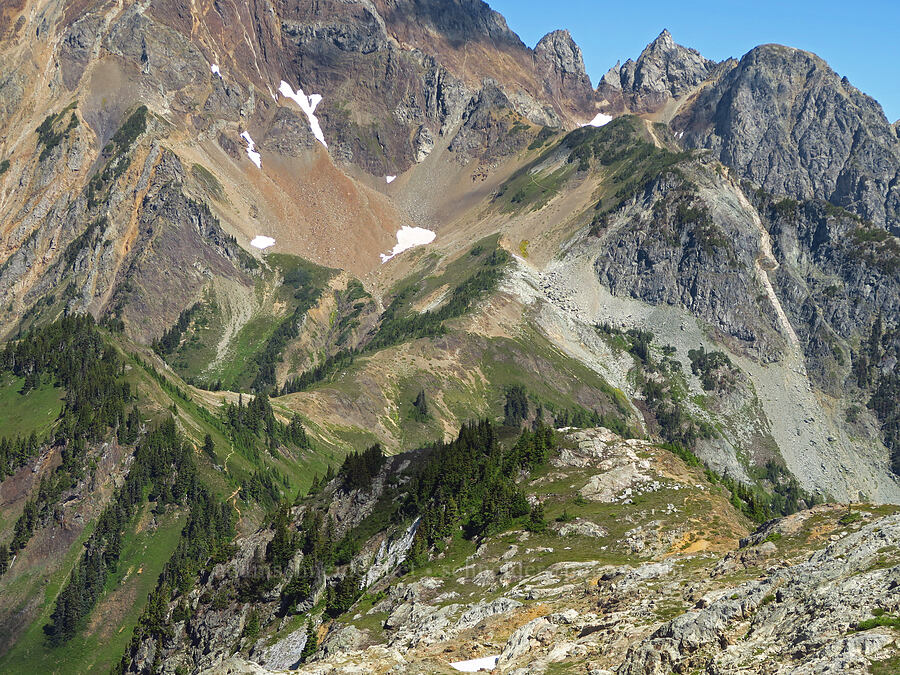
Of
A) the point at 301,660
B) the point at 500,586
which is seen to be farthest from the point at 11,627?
the point at 500,586

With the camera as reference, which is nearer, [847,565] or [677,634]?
[677,634]

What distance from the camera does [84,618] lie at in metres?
155

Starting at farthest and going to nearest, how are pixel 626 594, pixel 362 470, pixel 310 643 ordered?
1. pixel 362 470
2. pixel 310 643
3. pixel 626 594

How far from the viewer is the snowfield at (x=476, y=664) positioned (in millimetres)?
43375

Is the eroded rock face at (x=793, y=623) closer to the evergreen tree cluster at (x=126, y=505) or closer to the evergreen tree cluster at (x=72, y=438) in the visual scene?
the evergreen tree cluster at (x=126, y=505)

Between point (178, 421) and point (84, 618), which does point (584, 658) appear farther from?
point (178, 421)

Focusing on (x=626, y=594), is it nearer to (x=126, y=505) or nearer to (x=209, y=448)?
(x=126, y=505)

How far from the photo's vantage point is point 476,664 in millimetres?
44062

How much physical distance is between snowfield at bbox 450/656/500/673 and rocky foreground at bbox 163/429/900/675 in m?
0.18

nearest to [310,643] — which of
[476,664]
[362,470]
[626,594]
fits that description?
[476,664]

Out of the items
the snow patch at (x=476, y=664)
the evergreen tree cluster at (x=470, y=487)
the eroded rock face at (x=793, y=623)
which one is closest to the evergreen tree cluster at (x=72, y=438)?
the evergreen tree cluster at (x=470, y=487)

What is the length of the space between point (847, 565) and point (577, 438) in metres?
53.1

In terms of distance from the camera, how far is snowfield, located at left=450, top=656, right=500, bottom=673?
4338 centimetres

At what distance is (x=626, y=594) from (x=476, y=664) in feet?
31.9
